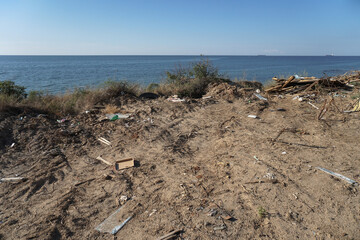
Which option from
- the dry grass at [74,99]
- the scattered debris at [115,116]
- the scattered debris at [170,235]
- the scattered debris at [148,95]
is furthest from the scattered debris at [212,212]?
the scattered debris at [148,95]

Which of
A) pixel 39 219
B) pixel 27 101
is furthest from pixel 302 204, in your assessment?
pixel 27 101

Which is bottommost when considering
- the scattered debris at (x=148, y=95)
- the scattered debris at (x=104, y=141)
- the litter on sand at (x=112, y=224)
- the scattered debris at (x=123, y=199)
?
the litter on sand at (x=112, y=224)

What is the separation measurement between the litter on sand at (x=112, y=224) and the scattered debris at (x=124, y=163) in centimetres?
121

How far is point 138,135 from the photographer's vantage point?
5.46 m

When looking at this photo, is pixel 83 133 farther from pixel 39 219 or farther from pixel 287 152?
pixel 287 152

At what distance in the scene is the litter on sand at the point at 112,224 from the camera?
2.78 meters

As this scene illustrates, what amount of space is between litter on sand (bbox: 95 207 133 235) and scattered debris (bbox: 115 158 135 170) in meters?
1.21

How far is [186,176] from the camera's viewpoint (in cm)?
384

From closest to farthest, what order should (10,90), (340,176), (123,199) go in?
(123,199)
(340,176)
(10,90)

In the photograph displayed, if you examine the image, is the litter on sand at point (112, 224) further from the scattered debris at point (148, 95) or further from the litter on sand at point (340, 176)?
the scattered debris at point (148, 95)

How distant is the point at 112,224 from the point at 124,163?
4.92 ft

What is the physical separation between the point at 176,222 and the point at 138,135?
2.90 m

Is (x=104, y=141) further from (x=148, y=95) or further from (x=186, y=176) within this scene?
(x=148, y=95)

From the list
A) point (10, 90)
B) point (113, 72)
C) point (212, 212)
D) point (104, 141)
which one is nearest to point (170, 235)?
point (212, 212)
